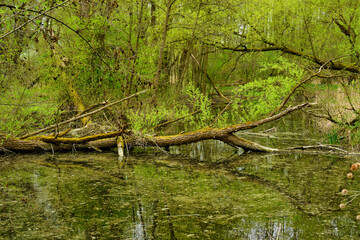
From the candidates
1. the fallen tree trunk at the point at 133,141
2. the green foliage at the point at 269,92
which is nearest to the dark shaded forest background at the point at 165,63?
the green foliage at the point at 269,92

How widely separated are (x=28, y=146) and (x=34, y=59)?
336cm

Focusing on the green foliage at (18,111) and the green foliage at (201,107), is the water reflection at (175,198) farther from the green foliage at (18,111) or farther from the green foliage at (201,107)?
the green foliage at (201,107)

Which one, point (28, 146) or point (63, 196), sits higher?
point (28, 146)

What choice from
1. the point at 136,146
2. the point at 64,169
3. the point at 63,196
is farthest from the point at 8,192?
the point at 136,146

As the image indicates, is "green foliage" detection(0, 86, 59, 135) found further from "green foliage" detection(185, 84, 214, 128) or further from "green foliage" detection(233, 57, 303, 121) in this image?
"green foliage" detection(233, 57, 303, 121)

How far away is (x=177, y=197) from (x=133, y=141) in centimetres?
345

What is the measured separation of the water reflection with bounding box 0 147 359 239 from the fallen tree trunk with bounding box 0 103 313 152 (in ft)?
1.73

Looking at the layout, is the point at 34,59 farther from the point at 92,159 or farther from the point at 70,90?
the point at 92,159

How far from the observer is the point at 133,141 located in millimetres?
8156

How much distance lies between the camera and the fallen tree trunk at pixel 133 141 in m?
7.85

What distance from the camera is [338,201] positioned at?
467cm

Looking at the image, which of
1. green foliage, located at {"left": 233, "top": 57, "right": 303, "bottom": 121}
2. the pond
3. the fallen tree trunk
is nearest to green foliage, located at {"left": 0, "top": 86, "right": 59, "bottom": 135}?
the fallen tree trunk

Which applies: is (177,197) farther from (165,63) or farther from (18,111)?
(165,63)

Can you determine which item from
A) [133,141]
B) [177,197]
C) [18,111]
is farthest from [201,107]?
[177,197]
